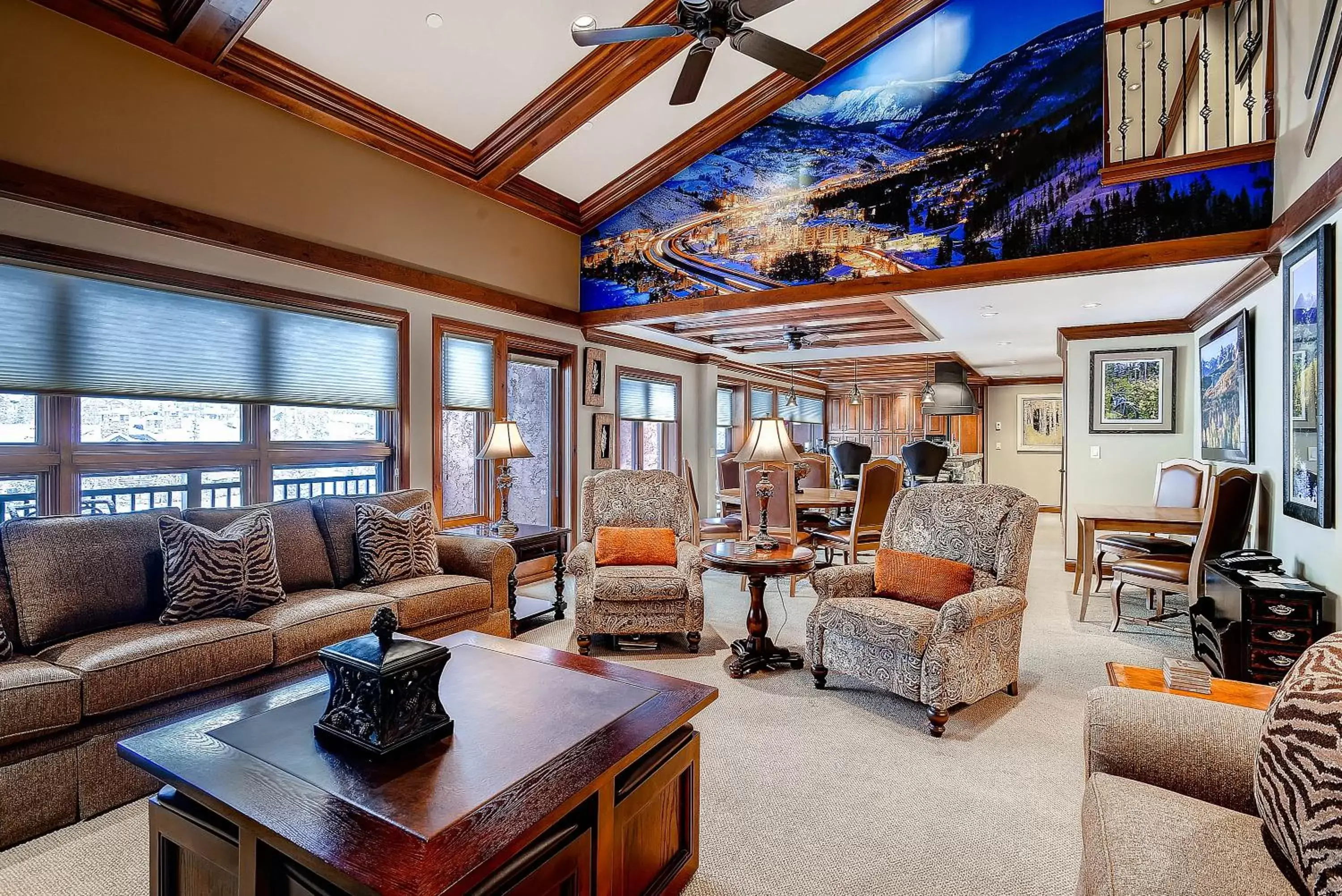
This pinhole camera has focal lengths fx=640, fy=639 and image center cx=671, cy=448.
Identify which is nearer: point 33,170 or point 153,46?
point 33,170

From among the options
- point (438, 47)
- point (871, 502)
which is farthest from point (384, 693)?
point (871, 502)

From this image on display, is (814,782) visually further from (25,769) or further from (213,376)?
(213,376)

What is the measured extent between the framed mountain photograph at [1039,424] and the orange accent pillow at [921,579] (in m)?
8.84

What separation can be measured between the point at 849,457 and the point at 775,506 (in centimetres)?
282

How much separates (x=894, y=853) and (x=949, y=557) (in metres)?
1.65

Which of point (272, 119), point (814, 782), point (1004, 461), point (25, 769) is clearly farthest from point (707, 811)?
point (1004, 461)

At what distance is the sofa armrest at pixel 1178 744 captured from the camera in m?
1.45

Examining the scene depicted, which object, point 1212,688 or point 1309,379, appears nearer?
point 1212,688

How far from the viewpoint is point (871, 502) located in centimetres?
539

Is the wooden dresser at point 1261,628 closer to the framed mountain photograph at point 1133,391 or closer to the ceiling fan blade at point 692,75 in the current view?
the framed mountain photograph at point 1133,391

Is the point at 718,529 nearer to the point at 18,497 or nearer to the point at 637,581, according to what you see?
the point at 637,581

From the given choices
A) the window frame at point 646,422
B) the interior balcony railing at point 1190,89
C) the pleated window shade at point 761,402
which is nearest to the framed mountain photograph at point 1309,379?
the interior balcony railing at point 1190,89

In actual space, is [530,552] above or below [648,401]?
below

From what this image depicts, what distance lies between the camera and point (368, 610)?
3.01m
